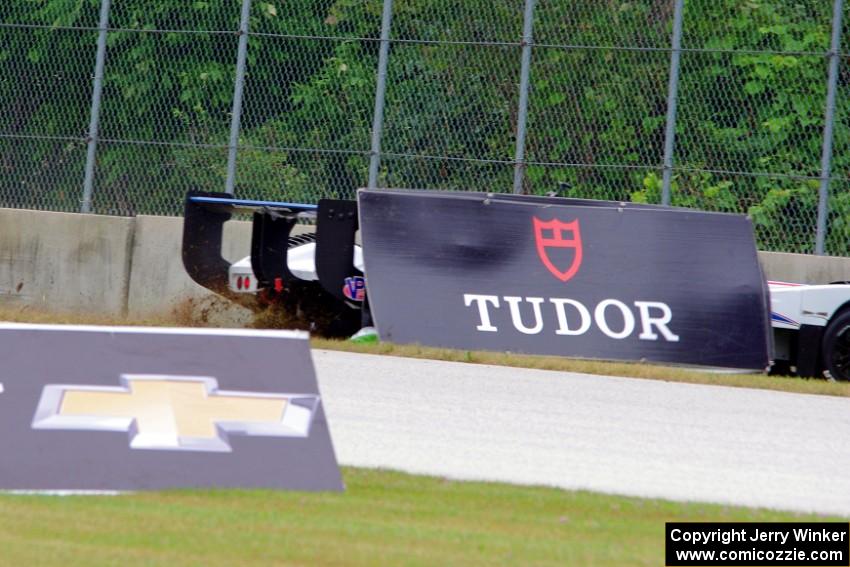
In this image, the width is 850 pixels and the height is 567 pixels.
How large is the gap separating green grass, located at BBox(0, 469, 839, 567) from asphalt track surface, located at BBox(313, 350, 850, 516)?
0.57 m

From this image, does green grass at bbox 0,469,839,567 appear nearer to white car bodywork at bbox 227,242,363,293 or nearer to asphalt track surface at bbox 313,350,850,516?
asphalt track surface at bbox 313,350,850,516

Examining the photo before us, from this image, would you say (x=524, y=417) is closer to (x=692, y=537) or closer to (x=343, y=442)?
(x=343, y=442)

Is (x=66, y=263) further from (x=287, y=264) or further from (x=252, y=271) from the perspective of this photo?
(x=287, y=264)

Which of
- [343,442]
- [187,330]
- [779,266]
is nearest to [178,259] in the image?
[779,266]

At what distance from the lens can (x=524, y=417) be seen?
9.18 m

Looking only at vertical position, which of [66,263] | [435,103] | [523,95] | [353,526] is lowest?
[66,263]

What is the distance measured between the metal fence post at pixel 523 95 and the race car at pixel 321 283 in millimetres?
2280

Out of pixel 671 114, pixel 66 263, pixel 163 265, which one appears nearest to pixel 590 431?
pixel 671 114

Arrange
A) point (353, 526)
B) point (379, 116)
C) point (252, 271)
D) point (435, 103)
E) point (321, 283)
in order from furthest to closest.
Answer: point (379, 116)
point (435, 103)
point (252, 271)
point (321, 283)
point (353, 526)

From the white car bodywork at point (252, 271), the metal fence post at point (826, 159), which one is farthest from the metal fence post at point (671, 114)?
the white car bodywork at point (252, 271)

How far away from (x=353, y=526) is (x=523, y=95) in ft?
32.3

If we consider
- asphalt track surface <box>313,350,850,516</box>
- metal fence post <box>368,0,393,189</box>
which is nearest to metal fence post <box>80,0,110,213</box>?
metal fence post <box>368,0,393,189</box>

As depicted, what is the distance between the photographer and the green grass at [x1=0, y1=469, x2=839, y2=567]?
16.7 ft

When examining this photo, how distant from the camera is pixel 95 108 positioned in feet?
53.7
